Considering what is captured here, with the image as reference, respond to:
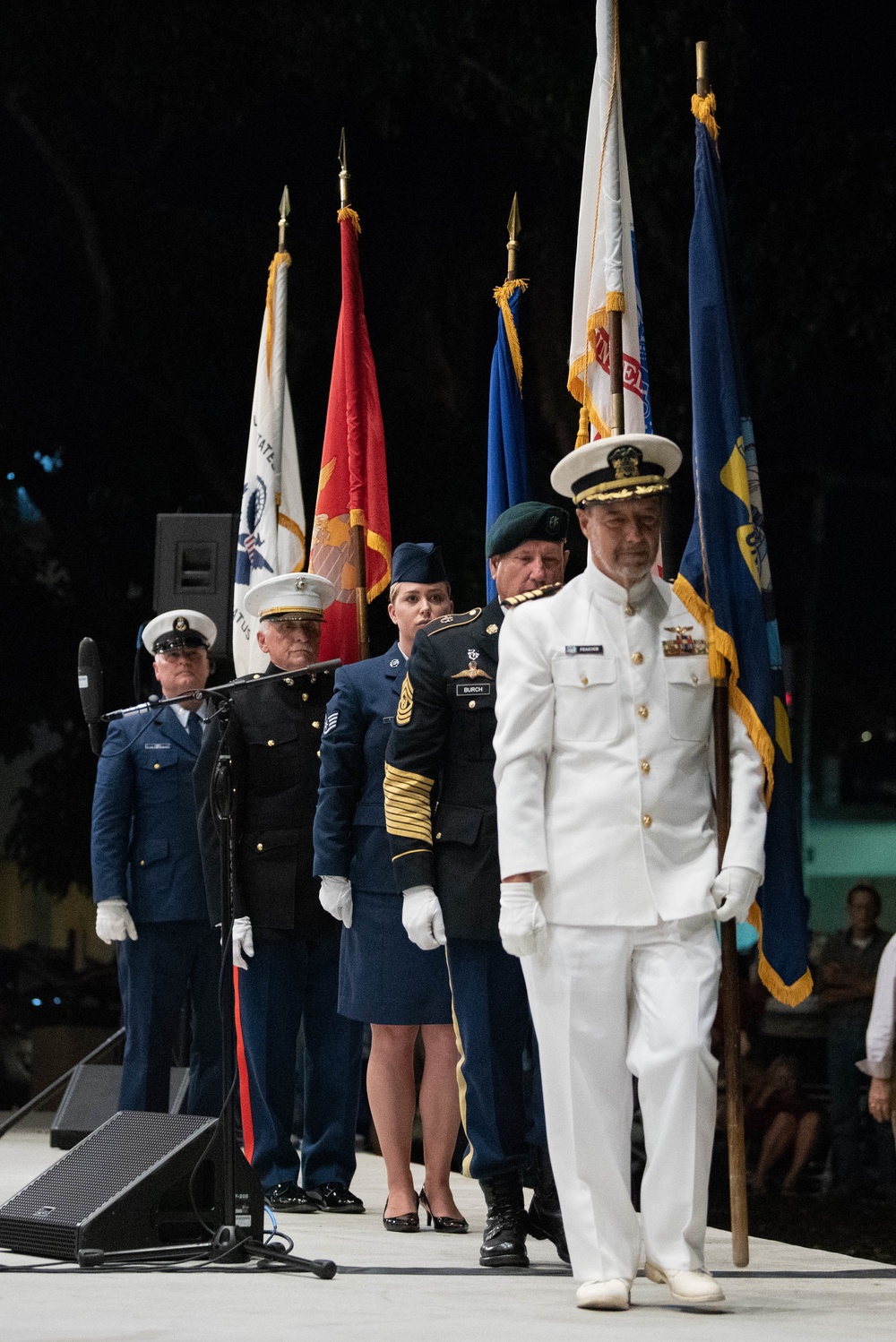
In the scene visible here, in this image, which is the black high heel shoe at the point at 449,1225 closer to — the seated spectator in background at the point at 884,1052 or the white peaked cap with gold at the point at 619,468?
the white peaked cap with gold at the point at 619,468

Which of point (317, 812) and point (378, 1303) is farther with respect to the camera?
point (317, 812)

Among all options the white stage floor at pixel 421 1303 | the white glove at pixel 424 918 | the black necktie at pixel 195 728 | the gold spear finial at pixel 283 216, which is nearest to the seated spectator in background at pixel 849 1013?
the black necktie at pixel 195 728

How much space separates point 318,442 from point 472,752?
9.34 meters

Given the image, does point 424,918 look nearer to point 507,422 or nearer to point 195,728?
point 195,728

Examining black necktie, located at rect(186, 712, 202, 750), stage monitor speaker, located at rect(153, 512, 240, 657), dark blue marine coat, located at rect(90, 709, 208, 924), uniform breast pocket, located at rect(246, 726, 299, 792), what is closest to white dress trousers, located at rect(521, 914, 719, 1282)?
uniform breast pocket, located at rect(246, 726, 299, 792)

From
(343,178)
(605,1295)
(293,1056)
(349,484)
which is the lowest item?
(605,1295)

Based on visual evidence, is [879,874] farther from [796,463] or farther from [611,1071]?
[611,1071]

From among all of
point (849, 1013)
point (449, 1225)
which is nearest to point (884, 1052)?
point (849, 1013)

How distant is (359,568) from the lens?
7.46 m

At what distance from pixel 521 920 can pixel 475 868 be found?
725 millimetres

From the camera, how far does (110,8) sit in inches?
564

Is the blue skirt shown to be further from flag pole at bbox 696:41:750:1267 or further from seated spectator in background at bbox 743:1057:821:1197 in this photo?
seated spectator in background at bbox 743:1057:821:1197

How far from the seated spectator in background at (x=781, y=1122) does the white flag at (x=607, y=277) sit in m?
5.16

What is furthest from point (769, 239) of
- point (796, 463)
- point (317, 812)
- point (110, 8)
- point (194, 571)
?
point (317, 812)
